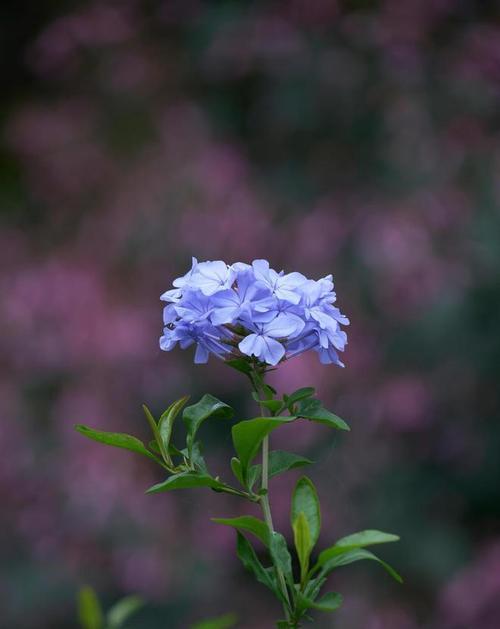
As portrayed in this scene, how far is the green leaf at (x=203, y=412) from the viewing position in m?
0.81

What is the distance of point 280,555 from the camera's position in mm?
771

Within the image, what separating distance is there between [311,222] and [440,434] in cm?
69

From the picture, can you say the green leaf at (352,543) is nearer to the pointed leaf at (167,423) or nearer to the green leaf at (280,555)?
the green leaf at (280,555)

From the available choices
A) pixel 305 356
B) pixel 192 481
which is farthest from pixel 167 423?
pixel 305 356

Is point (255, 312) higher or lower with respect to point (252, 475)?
higher

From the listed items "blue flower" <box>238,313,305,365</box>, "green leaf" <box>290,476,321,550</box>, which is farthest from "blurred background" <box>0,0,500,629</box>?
"blue flower" <box>238,313,305,365</box>

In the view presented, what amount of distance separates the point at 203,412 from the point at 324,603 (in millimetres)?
166

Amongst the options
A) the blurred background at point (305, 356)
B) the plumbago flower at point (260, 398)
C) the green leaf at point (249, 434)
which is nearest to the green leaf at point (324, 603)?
the plumbago flower at point (260, 398)

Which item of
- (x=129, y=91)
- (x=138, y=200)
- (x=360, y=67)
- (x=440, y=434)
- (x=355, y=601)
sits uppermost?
(x=360, y=67)

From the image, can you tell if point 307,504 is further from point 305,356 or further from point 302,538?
point 305,356

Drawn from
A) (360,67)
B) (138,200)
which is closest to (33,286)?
(138,200)

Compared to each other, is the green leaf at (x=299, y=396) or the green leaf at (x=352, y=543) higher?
the green leaf at (x=299, y=396)

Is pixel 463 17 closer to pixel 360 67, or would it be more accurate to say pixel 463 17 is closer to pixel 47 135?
pixel 360 67

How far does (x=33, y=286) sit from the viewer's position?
3178 millimetres
